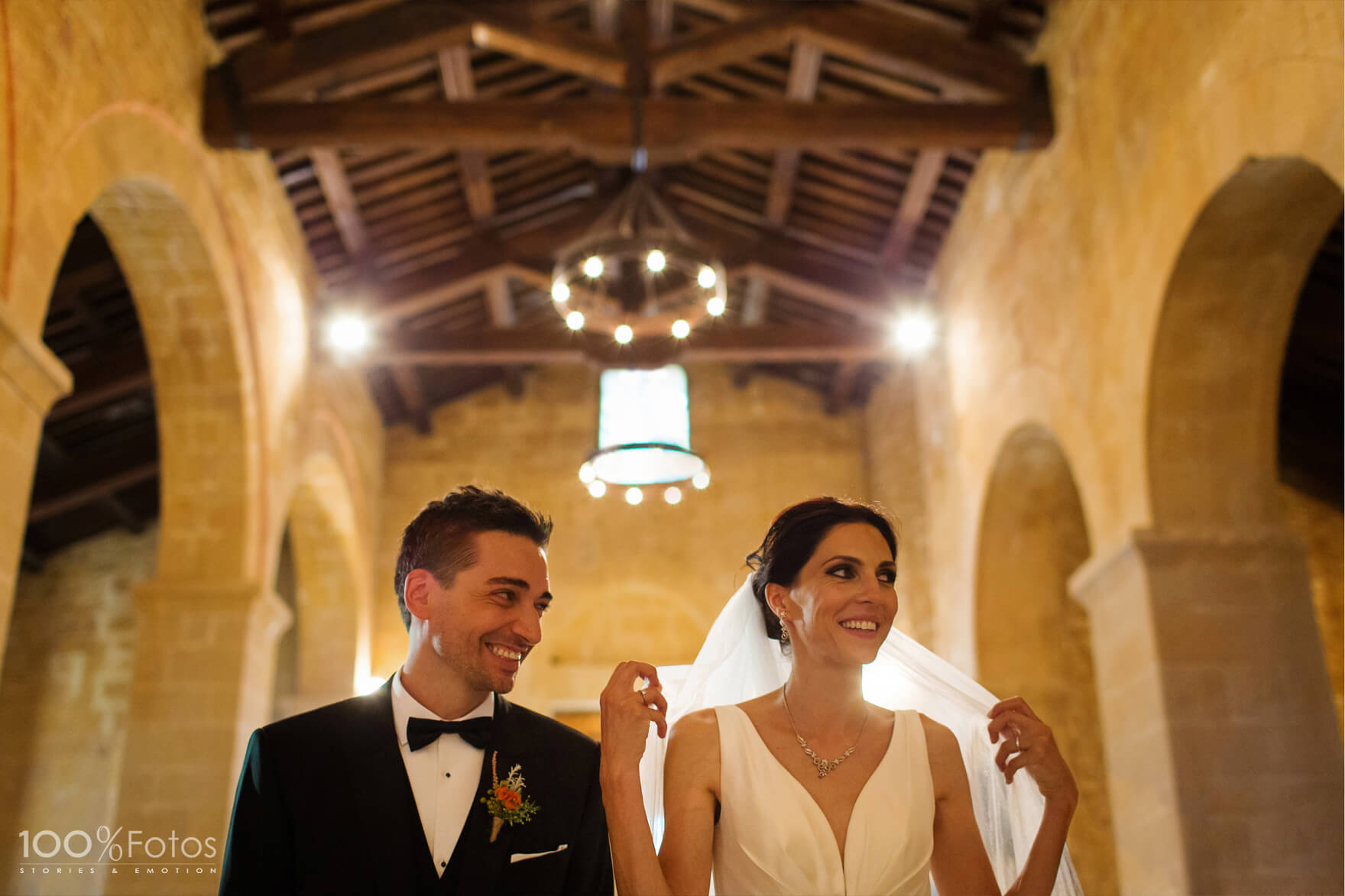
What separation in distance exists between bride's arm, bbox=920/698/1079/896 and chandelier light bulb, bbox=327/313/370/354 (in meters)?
7.01

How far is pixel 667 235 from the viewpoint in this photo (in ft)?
21.4

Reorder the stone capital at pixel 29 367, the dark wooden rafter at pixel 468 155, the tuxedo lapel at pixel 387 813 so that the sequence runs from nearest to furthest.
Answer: the tuxedo lapel at pixel 387 813
the stone capital at pixel 29 367
the dark wooden rafter at pixel 468 155

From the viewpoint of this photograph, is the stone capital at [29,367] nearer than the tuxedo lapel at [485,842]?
No

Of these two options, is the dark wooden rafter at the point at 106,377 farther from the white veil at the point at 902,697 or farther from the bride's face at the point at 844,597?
the bride's face at the point at 844,597

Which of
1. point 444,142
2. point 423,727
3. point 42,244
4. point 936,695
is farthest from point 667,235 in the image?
point 423,727

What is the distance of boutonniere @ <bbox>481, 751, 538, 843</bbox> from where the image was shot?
7.36ft

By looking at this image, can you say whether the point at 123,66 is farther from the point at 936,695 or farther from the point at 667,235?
the point at 936,695

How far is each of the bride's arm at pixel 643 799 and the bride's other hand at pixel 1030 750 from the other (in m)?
0.60

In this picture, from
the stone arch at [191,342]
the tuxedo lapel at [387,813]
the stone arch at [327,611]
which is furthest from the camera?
the stone arch at [327,611]

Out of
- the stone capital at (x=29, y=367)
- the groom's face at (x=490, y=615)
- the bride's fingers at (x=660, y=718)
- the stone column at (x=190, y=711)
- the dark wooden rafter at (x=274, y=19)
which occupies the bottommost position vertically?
the bride's fingers at (x=660, y=718)

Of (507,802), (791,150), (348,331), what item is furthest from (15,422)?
(791,150)

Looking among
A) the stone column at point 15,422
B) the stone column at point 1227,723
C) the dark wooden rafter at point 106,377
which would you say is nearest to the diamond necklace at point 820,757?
the stone column at point 15,422

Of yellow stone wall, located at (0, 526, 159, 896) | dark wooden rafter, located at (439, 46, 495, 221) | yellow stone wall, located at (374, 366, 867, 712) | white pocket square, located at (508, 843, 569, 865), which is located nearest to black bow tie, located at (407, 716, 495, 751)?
white pocket square, located at (508, 843, 569, 865)

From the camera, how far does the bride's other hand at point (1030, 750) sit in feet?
8.14
